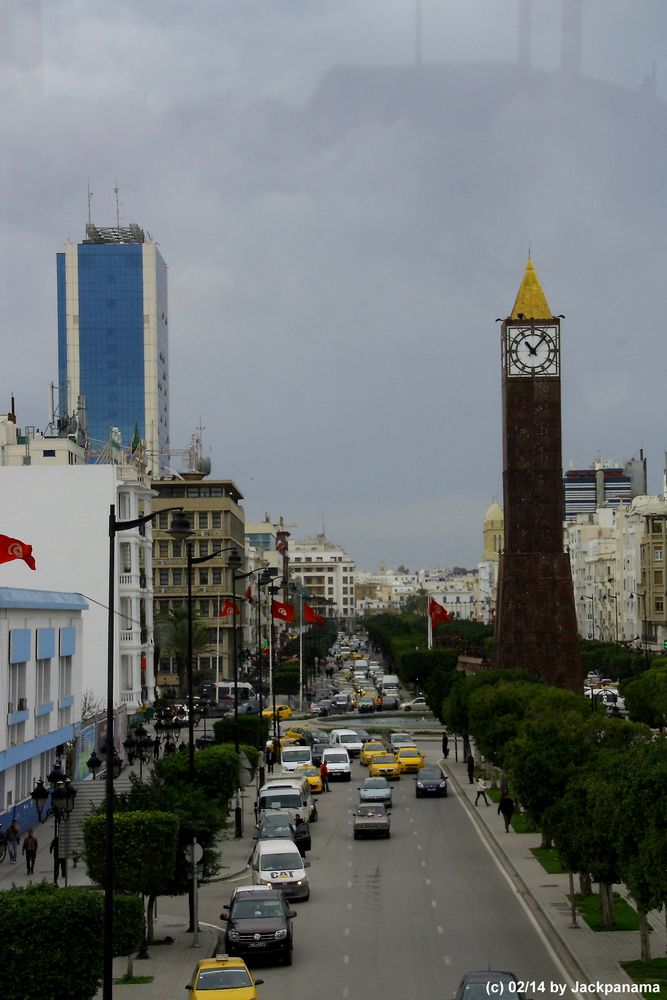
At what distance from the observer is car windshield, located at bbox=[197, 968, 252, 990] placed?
66.1 ft

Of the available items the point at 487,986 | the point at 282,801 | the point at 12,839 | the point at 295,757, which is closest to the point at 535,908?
the point at 487,986

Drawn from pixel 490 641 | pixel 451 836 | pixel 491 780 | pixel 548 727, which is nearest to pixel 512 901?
pixel 548 727

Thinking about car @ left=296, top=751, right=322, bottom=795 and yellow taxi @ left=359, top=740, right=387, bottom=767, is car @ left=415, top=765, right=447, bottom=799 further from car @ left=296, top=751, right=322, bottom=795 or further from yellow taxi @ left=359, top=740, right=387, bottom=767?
yellow taxi @ left=359, top=740, right=387, bottom=767

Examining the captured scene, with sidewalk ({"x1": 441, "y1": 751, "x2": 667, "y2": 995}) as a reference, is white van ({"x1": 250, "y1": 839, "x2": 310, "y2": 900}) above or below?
above

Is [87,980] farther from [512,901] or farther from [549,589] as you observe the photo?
[549,589]

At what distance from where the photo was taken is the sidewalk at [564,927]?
75.4 ft

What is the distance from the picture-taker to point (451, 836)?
136 feet

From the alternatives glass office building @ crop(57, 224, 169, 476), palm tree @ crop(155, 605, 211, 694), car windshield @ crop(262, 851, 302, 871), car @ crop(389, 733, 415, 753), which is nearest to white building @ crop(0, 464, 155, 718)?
car @ crop(389, 733, 415, 753)

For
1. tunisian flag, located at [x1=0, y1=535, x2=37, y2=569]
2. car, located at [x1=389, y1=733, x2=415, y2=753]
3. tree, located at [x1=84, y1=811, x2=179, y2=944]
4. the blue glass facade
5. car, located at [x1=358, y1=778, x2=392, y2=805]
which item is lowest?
car, located at [x1=389, y1=733, x2=415, y2=753]

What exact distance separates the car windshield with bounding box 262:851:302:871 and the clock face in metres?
50.8

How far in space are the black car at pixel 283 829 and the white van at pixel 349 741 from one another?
29.4 metres

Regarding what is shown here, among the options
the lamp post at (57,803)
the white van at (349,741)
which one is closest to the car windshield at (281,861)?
the lamp post at (57,803)

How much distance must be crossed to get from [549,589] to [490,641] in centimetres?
2897

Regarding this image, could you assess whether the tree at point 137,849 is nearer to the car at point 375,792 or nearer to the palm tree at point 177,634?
the car at point 375,792
